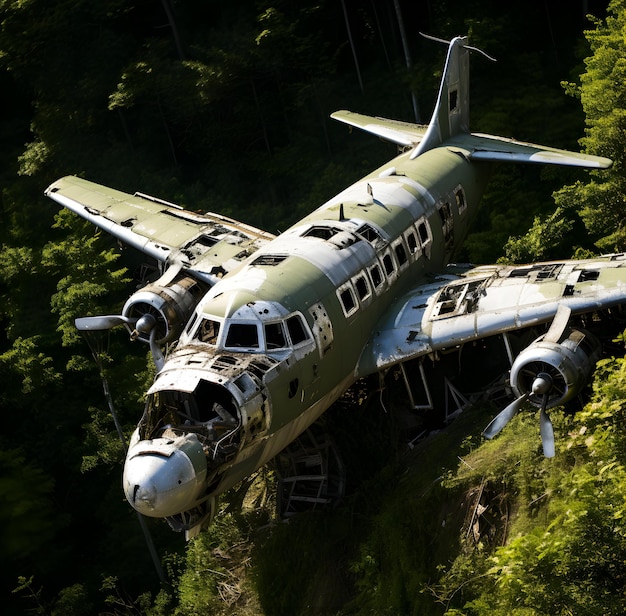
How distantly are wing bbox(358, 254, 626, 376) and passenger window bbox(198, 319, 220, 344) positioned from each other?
4301mm

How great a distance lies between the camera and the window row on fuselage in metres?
24.7

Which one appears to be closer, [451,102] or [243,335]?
[243,335]

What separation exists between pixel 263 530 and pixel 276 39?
27.8 metres

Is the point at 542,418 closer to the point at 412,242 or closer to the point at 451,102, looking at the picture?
the point at 412,242

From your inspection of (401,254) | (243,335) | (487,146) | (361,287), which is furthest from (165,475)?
(487,146)

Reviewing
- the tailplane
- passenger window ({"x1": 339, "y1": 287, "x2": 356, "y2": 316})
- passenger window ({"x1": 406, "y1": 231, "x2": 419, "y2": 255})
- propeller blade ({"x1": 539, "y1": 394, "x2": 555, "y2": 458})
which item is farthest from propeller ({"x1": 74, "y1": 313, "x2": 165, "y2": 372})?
the tailplane

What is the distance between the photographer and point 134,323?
2770 centimetres

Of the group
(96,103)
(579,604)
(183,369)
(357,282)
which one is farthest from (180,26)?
(579,604)

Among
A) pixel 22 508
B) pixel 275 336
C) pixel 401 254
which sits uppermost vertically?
pixel 275 336

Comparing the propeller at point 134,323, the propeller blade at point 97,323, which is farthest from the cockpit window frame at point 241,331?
the propeller blade at point 97,323

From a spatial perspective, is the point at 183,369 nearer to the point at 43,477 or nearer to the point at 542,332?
the point at 542,332

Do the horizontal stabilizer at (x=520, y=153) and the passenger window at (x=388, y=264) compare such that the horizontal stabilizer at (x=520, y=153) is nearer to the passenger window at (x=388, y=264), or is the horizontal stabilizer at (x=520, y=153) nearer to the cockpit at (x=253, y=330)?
the passenger window at (x=388, y=264)

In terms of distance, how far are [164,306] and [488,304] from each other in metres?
8.97

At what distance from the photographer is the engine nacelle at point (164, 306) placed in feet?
89.9
